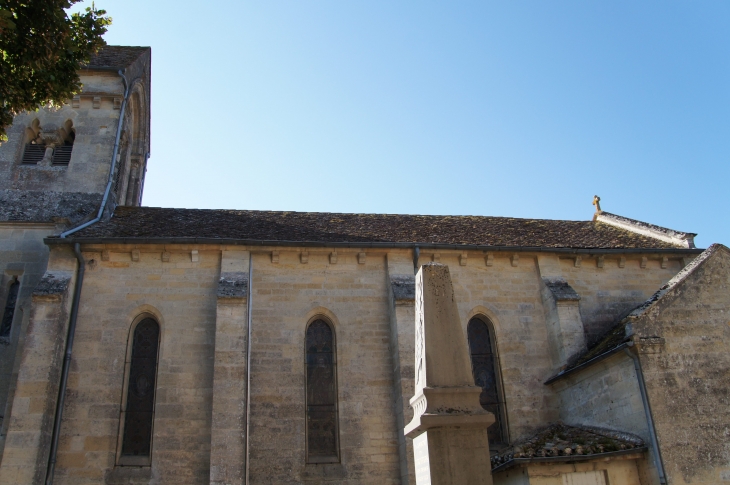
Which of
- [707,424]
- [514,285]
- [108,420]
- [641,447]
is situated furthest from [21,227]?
[707,424]

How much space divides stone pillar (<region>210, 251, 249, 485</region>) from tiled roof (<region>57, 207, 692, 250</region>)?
1.28m

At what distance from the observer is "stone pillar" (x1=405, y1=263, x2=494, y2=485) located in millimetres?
5605

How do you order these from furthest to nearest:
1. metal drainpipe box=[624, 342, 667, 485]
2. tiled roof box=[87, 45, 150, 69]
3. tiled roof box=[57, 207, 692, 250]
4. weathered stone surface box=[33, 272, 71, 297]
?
tiled roof box=[87, 45, 150, 69] → tiled roof box=[57, 207, 692, 250] → weathered stone surface box=[33, 272, 71, 297] → metal drainpipe box=[624, 342, 667, 485]

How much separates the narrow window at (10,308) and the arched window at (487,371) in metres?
11.0

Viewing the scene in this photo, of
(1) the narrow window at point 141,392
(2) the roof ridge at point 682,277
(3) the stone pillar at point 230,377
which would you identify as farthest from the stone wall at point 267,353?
(2) the roof ridge at point 682,277

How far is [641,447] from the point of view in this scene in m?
11.0

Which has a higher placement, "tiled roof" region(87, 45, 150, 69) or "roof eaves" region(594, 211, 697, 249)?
"tiled roof" region(87, 45, 150, 69)

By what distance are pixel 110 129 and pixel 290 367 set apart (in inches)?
388

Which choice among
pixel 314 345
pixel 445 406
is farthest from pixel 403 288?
pixel 445 406

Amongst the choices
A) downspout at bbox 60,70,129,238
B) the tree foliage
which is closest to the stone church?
downspout at bbox 60,70,129,238

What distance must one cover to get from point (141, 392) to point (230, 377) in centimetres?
216

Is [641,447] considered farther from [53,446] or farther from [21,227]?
[21,227]

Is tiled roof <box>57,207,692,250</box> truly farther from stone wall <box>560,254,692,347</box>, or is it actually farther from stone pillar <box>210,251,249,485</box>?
stone pillar <box>210,251,249,485</box>

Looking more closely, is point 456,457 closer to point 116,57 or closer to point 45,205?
point 45,205
